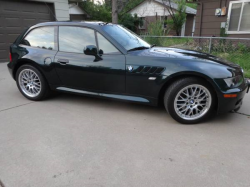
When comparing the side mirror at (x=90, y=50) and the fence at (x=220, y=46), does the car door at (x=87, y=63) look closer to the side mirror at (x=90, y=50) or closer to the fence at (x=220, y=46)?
the side mirror at (x=90, y=50)

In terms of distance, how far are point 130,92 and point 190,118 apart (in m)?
1.02

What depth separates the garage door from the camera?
810 cm

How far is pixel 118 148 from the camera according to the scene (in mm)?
2498

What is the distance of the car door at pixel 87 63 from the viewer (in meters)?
3.29

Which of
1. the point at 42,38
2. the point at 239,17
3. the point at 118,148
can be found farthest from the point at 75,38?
the point at 239,17

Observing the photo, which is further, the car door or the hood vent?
the car door

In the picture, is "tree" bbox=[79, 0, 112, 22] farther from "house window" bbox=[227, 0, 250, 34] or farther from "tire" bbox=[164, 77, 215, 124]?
"tire" bbox=[164, 77, 215, 124]

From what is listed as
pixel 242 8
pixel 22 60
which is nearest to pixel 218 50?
pixel 242 8

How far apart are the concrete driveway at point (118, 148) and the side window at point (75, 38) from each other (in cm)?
111

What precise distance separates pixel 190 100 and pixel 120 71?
46.2 inches

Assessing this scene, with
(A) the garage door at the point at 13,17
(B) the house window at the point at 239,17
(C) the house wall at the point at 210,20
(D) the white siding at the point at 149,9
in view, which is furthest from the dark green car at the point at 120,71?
(D) the white siding at the point at 149,9

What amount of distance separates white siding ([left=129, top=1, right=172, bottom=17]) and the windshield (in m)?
19.6

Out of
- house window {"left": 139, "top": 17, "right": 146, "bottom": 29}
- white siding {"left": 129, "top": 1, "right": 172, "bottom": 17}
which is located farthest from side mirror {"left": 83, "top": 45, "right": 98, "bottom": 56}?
house window {"left": 139, "top": 17, "right": 146, "bottom": 29}

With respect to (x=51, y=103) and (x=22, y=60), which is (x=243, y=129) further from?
(x=22, y=60)
